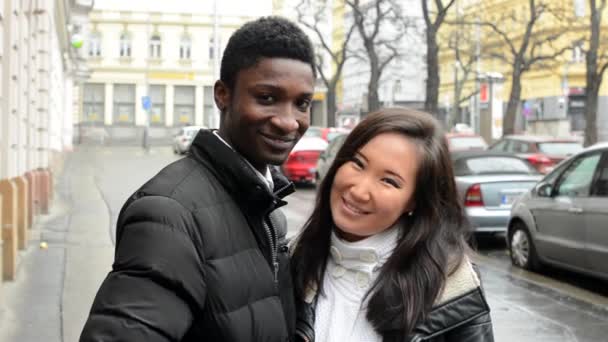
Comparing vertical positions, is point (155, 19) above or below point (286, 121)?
above

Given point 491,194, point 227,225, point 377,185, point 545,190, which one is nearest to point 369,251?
point 377,185

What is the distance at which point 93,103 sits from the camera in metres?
68.3

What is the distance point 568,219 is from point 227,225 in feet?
26.5

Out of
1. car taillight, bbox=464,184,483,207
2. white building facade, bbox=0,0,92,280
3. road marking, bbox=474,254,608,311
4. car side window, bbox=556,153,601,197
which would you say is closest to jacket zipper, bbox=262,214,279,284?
road marking, bbox=474,254,608,311

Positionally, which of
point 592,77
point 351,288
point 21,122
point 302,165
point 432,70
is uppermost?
point 432,70

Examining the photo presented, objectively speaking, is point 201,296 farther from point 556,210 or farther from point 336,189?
point 556,210

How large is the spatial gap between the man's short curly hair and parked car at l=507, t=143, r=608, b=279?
719 cm

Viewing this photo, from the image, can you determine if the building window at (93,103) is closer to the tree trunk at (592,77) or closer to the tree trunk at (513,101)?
the tree trunk at (513,101)

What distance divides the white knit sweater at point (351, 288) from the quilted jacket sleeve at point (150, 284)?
2.41 ft

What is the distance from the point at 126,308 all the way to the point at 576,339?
5.93m

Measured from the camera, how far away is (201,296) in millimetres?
1729

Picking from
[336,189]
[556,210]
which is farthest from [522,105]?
[336,189]

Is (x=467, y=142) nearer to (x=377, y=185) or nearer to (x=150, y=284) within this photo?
(x=377, y=185)

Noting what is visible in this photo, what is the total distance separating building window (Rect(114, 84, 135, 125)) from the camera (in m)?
68.6
